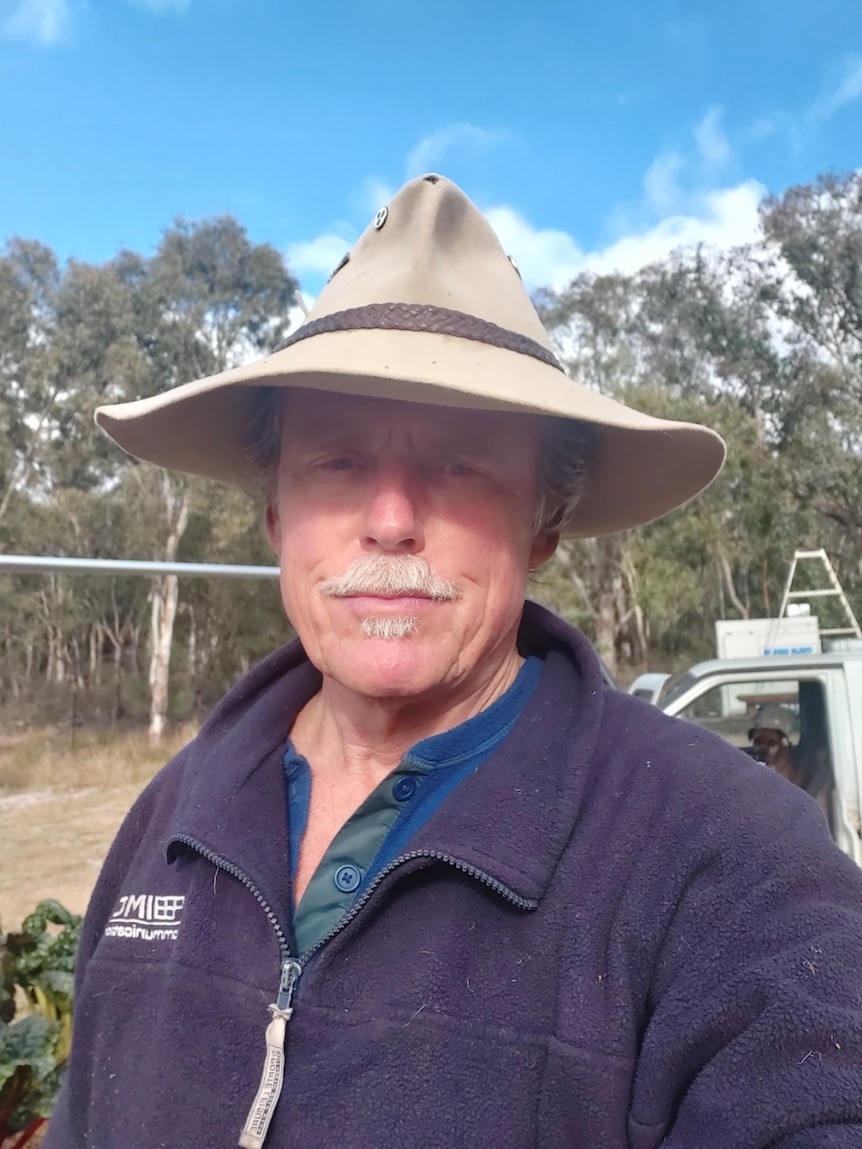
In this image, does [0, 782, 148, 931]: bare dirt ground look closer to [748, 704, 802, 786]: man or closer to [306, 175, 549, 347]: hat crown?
[748, 704, 802, 786]: man

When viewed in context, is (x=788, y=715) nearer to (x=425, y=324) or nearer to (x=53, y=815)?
(x=53, y=815)

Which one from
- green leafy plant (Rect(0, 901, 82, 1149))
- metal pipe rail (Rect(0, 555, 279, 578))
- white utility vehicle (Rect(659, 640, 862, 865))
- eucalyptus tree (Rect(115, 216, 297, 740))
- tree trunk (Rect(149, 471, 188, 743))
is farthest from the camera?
eucalyptus tree (Rect(115, 216, 297, 740))

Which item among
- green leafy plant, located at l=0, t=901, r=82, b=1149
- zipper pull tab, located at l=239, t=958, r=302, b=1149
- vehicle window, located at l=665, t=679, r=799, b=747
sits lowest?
green leafy plant, located at l=0, t=901, r=82, b=1149

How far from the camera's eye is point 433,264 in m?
1.12

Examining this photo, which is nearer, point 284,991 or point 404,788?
point 284,991

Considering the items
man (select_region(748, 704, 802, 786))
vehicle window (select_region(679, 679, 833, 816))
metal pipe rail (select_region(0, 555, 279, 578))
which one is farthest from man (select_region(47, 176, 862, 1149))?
man (select_region(748, 704, 802, 786))

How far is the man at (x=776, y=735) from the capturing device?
15.5ft

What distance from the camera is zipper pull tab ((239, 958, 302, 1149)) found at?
92 centimetres

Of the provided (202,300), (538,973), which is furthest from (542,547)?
(202,300)

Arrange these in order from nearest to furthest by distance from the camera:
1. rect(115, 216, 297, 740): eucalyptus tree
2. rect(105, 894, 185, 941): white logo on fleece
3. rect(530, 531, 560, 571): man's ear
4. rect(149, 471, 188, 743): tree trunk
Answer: rect(105, 894, 185, 941): white logo on fleece, rect(530, 531, 560, 571): man's ear, rect(149, 471, 188, 743): tree trunk, rect(115, 216, 297, 740): eucalyptus tree

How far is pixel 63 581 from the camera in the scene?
9250mm

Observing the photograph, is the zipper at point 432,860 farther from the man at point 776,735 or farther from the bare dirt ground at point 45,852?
the man at point 776,735

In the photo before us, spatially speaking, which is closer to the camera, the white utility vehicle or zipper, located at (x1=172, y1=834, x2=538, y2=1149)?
zipper, located at (x1=172, y1=834, x2=538, y2=1149)

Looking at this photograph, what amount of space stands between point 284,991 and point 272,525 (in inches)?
27.6
